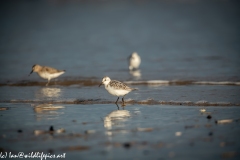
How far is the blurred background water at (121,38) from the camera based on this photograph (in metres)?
19.6

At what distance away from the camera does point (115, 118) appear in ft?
33.9

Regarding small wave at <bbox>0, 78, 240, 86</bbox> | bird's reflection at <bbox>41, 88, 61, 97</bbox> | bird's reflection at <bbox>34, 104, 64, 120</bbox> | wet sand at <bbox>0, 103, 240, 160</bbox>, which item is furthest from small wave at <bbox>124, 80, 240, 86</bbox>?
bird's reflection at <bbox>34, 104, 64, 120</bbox>

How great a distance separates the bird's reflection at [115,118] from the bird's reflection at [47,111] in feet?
3.74

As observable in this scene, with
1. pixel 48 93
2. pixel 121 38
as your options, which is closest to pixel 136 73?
pixel 48 93

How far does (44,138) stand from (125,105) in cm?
399

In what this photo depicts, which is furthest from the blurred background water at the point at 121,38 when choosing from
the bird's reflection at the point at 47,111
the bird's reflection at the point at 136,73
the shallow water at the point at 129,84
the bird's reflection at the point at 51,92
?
the bird's reflection at the point at 47,111

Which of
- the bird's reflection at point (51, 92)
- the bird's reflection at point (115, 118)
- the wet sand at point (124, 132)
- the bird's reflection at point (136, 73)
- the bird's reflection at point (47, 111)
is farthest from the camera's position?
the bird's reflection at point (136, 73)

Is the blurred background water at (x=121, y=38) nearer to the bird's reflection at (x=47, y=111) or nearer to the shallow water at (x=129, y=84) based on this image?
the shallow water at (x=129, y=84)

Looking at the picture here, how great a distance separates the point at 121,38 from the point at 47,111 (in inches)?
830

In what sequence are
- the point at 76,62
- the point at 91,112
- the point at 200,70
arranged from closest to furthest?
the point at 91,112 → the point at 200,70 → the point at 76,62

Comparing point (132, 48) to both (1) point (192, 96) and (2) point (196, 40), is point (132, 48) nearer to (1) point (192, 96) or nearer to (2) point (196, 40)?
(2) point (196, 40)

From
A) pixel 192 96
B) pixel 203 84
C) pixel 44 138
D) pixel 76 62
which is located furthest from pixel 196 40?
pixel 44 138

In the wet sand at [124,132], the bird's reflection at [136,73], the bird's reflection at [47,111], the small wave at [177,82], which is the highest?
the bird's reflection at [136,73]

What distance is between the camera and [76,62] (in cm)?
2219
